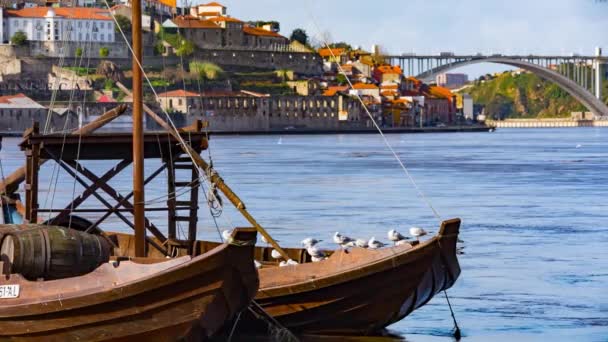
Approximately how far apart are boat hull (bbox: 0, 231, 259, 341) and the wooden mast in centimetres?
321

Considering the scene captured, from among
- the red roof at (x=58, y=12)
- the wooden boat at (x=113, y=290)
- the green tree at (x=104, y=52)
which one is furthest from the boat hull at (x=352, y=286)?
the green tree at (x=104, y=52)

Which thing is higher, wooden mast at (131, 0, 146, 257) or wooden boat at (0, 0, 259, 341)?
wooden mast at (131, 0, 146, 257)

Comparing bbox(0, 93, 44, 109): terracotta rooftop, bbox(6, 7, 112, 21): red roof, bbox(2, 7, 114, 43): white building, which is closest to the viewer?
bbox(0, 93, 44, 109): terracotta rooftop

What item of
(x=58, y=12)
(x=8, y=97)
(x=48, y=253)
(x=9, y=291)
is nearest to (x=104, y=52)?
(x=58, y=12)

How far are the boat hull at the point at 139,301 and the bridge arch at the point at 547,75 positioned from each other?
168912 mm

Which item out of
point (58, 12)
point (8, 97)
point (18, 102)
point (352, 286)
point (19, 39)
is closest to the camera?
point (352, 286)

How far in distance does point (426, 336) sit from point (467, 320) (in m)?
1.36

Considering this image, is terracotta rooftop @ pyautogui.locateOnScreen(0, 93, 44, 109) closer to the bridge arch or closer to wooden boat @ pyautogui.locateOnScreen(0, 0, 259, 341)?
the bridge arch

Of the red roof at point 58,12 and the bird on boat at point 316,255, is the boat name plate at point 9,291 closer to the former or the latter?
the bird on boat at point 316,255

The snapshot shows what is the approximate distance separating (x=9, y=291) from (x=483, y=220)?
22645 millimetres

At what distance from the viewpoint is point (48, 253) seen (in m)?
15.9

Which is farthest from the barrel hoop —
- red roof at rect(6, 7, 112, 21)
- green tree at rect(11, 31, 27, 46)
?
green tree at rect(11, 31, 27, 46)

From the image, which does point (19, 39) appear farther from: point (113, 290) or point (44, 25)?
point (113, 290)

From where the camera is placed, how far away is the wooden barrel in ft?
52.1
